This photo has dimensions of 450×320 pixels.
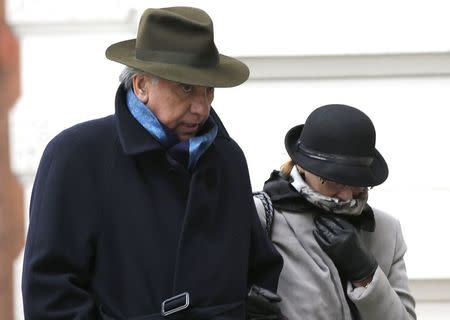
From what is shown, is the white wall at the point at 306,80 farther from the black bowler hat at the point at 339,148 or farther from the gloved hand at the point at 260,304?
the gloved hand at the point at 260,304

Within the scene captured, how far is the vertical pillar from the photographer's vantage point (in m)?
4.44

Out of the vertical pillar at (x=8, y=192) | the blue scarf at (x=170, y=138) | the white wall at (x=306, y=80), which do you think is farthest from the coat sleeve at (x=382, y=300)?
the vertical pillar at (x=8, y=192)

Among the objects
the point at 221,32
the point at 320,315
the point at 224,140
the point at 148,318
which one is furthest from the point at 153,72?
the point at 221,32

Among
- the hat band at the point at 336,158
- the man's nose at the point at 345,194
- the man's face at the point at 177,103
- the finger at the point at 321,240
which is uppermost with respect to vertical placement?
the man's face at the point at 177,103

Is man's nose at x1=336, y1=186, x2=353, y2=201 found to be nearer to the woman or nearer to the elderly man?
the woman

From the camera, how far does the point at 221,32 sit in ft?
14.0

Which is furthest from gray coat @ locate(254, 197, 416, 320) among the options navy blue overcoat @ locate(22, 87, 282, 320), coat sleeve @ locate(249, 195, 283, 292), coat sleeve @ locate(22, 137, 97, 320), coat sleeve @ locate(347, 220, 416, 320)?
coat sleeve @ locate(22, 137, 97, 320)

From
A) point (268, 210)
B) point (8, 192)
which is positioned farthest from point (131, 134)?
point (8, 192)

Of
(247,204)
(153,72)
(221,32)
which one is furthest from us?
(221,32)

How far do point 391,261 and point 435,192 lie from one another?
1.04 meters

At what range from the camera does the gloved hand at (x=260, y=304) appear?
2.94 metres

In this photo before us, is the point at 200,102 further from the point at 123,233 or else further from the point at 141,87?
the point at 123,233

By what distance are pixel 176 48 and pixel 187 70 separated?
75 mm

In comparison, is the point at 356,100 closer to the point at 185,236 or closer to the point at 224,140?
the point at 224,140
